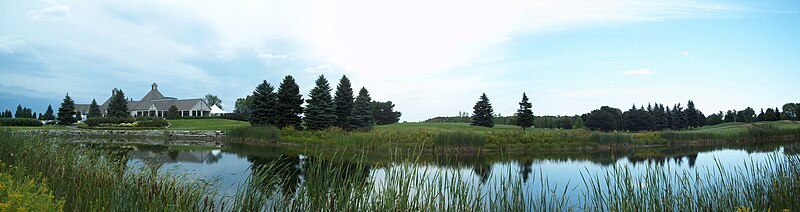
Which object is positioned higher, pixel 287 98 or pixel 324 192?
pixel 287 98

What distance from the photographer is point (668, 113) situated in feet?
189

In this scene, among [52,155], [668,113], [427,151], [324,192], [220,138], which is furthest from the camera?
[668,113]

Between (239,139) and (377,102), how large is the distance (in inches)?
1277

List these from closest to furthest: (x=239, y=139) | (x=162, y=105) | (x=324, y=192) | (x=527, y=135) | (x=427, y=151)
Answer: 1. (x=324, y=192)
2. (x=427, y=151)
3. (x=527, y=135)
4. (x=239, y=139)
5. (x=162, y=105)

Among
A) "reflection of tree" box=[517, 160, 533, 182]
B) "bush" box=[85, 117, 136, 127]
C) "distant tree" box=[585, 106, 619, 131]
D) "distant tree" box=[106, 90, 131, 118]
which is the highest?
"distant tree" box=[106, 90, 131, 118]

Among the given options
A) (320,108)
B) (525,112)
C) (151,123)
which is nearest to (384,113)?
(525,112)

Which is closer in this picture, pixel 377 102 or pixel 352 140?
pixel 352 140

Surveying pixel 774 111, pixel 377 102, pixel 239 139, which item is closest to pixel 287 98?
pixel 239 139

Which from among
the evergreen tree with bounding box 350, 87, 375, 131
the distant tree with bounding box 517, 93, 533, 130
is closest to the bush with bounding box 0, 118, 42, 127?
the evergreen tree with bounding box 350, 87, 375, 131

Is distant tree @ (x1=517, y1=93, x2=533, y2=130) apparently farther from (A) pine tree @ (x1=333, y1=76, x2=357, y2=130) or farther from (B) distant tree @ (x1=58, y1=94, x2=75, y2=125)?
(B) distant tree @ (x1=58, y1=94, x2=75, y2=125)

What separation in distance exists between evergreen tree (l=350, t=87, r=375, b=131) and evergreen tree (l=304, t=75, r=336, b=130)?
2801 millimetres

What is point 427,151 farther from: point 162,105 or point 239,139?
point 162,105

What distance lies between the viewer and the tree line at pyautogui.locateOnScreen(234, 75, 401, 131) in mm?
31047

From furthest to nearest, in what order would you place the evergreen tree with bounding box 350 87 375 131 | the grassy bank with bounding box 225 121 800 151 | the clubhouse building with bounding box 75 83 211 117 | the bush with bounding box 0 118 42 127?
the clubhouse building with bounding box 75 83 211 117 → the bush with bounding box 0 118 42 127 → the evergreen tree with bounding box 350 87 375 131 → the grassy bank with bounding box 225 121 800 151
